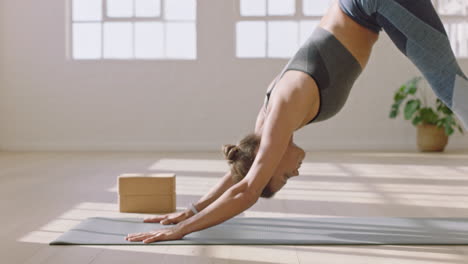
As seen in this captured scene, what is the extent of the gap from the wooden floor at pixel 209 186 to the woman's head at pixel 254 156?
264mm

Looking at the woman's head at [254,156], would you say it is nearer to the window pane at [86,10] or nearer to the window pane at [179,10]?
the window pane at [179,10]

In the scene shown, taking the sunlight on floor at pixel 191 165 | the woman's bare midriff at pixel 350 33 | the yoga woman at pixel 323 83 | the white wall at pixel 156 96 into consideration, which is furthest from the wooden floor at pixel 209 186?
the woman's bare midriff at pixel 350 33

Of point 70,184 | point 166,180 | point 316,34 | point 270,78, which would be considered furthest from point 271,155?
point 270,78

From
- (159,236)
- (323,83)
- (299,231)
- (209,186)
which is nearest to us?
(323,83)

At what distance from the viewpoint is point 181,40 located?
27.2ft

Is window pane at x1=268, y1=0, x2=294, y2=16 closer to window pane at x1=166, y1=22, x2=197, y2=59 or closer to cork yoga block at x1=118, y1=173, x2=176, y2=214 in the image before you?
window pane at x1=166, y1=22, x2=197, y2=59

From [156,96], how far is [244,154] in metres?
5.53

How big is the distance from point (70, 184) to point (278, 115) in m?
2.82

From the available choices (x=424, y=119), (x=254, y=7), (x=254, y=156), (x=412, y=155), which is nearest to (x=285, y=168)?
(x=254, y=156)

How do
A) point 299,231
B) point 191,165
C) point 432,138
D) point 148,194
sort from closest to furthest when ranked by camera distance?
point 299,231 < point 148,194 < point 191,165 < point 432,138

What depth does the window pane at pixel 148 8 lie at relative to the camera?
8.27 m

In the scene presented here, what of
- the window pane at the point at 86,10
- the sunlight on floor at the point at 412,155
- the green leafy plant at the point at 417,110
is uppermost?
the window pane at the point at 86,10

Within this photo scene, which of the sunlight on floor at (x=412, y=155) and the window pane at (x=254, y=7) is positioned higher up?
the window pane at (x=254, y=7)

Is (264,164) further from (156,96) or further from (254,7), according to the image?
(254,7)
